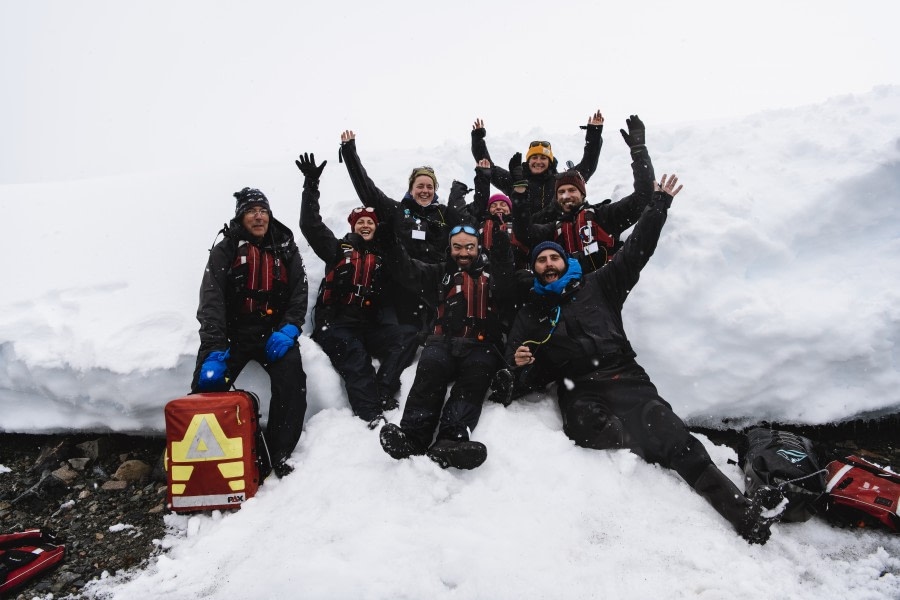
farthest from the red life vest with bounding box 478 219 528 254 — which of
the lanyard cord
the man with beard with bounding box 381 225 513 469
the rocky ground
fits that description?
the rocky ground

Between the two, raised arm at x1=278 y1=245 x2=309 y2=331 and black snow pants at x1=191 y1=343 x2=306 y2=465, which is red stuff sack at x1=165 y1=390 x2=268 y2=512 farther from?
raised arm at x1=278 y1=245 x2=309 y2=331

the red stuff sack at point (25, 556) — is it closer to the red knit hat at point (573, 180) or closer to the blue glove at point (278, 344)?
the blue glove at point (278, 344)

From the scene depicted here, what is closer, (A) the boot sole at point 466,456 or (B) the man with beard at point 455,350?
(A) the boot sole at point 466,456

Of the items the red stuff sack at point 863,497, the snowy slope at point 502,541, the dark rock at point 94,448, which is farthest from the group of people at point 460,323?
the dark rock at point 94,448

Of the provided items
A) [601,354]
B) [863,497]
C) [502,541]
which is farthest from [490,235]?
[863,497]

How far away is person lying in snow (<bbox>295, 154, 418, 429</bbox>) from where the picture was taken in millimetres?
4059

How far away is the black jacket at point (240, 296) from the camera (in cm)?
358

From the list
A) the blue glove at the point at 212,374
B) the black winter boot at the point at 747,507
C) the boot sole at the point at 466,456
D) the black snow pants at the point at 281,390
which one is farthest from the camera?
the black snow pants at the point at 281,390

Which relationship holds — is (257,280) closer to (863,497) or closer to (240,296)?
(240,296)

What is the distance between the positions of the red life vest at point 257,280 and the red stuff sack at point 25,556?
189 cm

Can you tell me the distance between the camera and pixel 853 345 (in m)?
3.74

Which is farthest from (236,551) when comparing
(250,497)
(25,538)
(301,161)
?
(301,161)

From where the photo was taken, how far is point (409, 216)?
500 centimetres

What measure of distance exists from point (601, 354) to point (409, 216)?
2.56 metres
